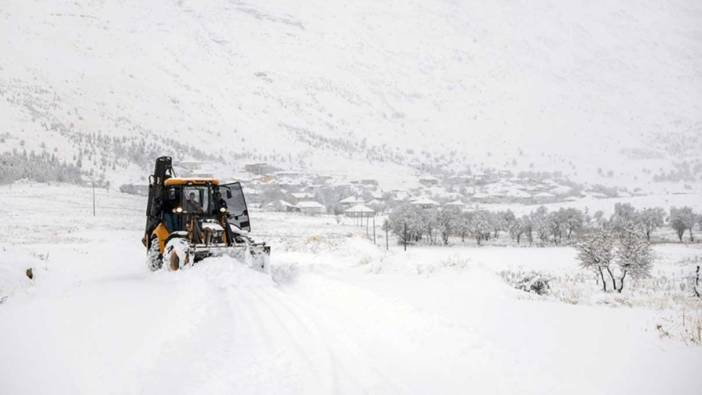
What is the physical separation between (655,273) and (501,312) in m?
33.9

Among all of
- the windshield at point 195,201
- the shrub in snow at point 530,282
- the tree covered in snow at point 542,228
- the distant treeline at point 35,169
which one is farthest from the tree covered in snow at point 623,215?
the distant treeline at point 35,169

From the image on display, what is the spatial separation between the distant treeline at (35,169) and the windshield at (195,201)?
2625 inches

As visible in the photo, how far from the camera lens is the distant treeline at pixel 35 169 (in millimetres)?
71438

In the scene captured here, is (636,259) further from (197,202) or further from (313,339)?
(313,339)

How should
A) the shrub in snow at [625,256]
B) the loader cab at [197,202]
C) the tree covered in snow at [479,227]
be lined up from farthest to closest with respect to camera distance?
the tree covered in snow at [479,227]
the shrub in snow at [625,256]
the loader cab at [197,202]

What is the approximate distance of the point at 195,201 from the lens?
15.7 metres

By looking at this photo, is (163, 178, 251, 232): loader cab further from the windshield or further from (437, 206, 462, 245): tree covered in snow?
(437, 206, 462, 245): tree covered in snow

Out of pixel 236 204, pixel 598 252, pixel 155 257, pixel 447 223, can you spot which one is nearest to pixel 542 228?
pixel 447 223

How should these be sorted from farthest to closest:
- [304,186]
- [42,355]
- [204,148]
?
[204,148], [304,186], [42,355]

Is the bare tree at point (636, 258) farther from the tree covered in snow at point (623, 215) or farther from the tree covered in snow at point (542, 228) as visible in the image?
the tree covered in snow at point (623, 215)

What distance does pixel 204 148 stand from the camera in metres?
156

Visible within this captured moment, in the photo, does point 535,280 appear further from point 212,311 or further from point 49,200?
point 49,200

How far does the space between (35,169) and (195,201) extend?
250 feet

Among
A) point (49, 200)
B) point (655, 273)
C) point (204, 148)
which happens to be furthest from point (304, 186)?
point (655, 273)
